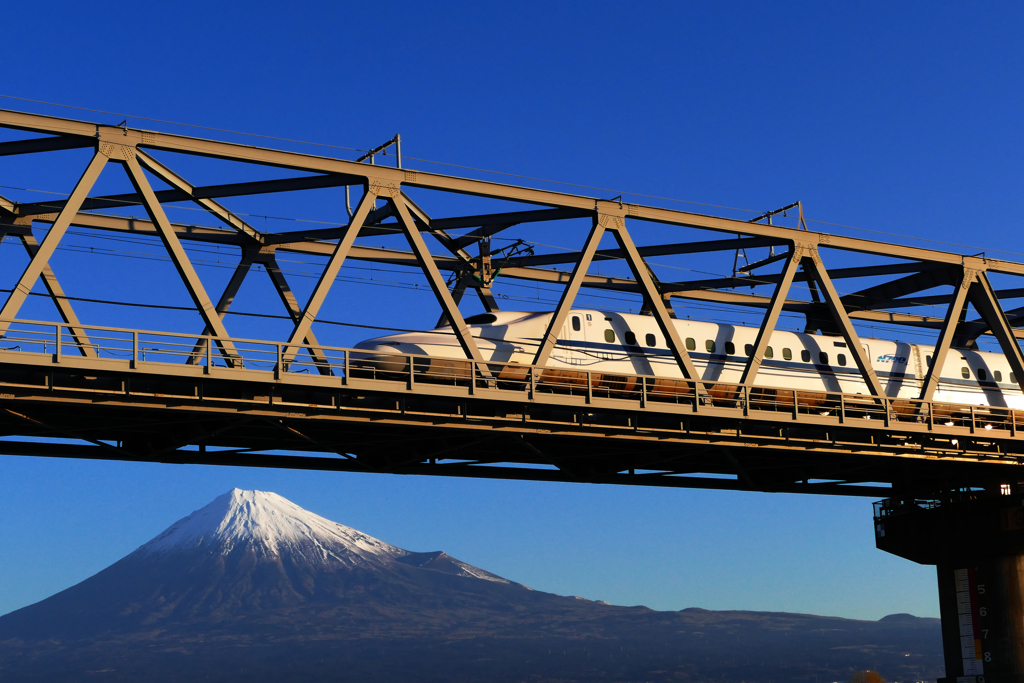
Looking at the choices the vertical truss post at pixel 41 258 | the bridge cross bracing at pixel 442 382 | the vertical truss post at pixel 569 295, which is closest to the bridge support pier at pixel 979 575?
the bridge cross bracing at pixel 442 382

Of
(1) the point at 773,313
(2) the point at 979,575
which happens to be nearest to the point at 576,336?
(1) the point at 773,313

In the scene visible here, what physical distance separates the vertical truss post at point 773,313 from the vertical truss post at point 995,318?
9.80 m

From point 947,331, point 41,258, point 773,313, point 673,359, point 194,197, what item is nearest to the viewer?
point 41,258

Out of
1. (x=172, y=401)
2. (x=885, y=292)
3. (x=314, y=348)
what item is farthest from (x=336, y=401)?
(x=885, y=292)

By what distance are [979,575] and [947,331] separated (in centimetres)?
1526

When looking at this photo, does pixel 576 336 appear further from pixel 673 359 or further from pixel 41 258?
pixel 41 258

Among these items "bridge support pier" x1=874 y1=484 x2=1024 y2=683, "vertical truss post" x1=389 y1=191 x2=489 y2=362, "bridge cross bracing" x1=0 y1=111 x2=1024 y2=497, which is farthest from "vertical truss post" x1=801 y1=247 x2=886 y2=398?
"vertical truss post" x1=389 y1=191 x2=489 y2=362

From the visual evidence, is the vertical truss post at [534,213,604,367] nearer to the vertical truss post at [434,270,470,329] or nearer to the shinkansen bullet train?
the shinkansen bullet train

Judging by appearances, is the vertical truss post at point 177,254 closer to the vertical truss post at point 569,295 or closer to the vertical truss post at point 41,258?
the vertical truss post at point 41,258

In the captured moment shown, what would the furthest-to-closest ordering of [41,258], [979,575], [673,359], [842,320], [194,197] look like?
[979,575], [673,359], [842,320], [194,197], [41,258]

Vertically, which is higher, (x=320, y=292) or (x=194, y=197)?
(x=194, y=197)

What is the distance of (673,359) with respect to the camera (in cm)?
4909

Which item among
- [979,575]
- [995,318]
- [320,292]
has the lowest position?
[979,575]

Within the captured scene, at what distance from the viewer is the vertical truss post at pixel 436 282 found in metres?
39.2
